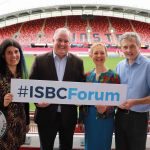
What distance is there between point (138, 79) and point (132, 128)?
1.81 ft

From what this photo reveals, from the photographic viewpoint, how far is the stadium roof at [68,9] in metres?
30.1

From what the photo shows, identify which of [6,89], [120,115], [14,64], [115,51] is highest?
[115,51]

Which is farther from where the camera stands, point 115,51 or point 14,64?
point 115,51

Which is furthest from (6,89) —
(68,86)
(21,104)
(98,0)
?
(98,0)

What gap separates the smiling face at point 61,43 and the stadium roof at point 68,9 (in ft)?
90.1

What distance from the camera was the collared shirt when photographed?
3135 millimetres

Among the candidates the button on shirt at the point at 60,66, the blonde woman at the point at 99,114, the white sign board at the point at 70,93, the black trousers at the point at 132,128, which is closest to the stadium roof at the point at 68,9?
the button on shirt at the point at 60,66

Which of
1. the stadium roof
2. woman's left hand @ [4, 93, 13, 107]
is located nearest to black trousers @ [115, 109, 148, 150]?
woman's left hand @ [4, 93, 13, 107]

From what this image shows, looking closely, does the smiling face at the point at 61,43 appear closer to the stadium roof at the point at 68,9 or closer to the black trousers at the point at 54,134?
the black trousers at the point at 54,134

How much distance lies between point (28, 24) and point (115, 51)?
14.3 metres

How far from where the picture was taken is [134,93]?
3180 millimetres

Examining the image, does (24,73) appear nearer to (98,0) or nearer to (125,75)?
(125,75)

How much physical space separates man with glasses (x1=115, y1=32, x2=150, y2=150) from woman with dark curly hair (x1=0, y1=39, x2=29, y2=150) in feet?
3.74

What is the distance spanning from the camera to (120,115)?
10.8 ft
